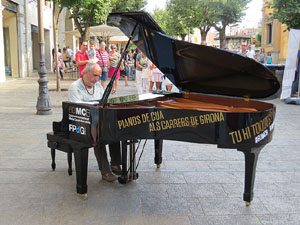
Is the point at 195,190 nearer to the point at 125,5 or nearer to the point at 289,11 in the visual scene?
the point at 289,11

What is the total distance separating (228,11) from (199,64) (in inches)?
1133

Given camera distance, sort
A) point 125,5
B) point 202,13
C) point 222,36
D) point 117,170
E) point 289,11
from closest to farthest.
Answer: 1. point 117,170
2. point 289,11
3. point 125,5
4. point 222,36
5. point 202,13

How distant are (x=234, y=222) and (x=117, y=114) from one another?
1635mm

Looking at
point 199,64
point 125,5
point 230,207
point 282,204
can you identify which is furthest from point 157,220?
point 125,5

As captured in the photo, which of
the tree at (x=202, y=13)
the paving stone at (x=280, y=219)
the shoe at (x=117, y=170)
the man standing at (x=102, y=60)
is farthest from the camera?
the tree at (x=202, y=13)

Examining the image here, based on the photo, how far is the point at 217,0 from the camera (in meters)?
31.1

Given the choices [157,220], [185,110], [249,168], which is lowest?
[157,220]

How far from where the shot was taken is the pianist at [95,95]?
4.26 metres

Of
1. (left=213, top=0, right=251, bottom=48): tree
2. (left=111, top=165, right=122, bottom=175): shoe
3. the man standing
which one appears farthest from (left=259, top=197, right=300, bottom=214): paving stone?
(left=213, top=0, right=251, bottom=48): tree

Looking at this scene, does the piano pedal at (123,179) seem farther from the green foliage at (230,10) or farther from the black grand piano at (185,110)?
the green foliage at (230,10)

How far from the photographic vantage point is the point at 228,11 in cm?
3098

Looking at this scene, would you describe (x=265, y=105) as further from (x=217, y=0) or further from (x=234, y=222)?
(x=217, y=0)

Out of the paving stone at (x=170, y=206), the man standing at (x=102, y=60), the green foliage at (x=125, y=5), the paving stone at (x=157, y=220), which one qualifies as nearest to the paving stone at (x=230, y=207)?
the paving stone at (x=170, y=206)

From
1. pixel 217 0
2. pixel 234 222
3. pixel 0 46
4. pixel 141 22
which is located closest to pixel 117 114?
pixel 141 22
